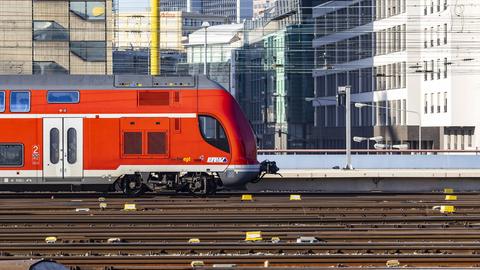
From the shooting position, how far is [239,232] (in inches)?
975

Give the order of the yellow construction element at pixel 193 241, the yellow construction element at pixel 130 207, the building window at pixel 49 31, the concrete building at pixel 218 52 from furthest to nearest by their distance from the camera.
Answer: the concrete building at pixel 218 52 < the building window at pixel 49 31 < the yellow construction element at pixel 130 207 < the yellow construction element at pixel 193 241

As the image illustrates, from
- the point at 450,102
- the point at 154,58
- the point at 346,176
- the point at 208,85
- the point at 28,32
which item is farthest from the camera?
the point at 450,102

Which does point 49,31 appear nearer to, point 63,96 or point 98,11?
point 98,11

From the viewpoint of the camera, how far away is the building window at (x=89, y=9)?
3081 inches

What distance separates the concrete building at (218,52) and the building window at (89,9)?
55.1 meters

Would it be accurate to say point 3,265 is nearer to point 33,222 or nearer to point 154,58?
point 33,222

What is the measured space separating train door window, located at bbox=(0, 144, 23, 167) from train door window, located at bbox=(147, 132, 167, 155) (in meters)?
3.73

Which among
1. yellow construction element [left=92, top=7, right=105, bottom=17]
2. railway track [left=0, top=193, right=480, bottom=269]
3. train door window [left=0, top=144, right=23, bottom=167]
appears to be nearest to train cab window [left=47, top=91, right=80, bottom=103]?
train door window [left=0, top=144, right=23, bottom=167]

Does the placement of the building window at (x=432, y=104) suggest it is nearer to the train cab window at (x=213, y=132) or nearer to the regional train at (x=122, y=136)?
the regional train at (x=122, y=136)

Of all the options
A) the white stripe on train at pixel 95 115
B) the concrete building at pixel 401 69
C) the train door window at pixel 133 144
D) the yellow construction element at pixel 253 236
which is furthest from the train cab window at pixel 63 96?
the concrete building at pixel 401 69

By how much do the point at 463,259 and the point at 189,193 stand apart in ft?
54.5

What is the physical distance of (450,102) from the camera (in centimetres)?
8475

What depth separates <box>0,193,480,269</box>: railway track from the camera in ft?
68.2

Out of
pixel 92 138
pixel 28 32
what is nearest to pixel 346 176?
pixel 92 138
